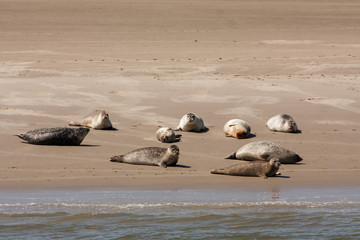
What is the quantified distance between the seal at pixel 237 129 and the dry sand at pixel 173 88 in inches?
4.4

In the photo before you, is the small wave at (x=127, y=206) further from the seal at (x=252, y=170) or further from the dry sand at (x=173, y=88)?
the seal at (x=252, y=170)

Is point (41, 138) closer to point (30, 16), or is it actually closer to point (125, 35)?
point (125, 35)

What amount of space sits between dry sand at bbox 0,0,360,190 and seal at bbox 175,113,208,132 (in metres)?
0.21

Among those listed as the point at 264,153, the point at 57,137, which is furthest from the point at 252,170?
the point at 57,137

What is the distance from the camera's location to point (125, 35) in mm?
23047

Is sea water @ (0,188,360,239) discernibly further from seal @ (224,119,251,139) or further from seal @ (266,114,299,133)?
seal @ (266,114,299,133)

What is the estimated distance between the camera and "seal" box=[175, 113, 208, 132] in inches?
416

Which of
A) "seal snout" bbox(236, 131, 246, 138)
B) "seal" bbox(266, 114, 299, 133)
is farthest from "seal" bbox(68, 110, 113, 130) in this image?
"seal" bbox(266, 114, 299, 133)

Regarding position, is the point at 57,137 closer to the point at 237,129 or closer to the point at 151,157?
the point at 151,157

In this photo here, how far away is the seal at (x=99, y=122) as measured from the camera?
10.6m

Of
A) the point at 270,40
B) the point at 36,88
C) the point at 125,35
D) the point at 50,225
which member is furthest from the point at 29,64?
the point at 50,225

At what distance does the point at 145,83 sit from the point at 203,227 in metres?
7.65

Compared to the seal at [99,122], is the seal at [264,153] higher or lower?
lower

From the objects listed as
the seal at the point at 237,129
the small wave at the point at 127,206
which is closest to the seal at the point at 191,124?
the seal at the point at 237,129
